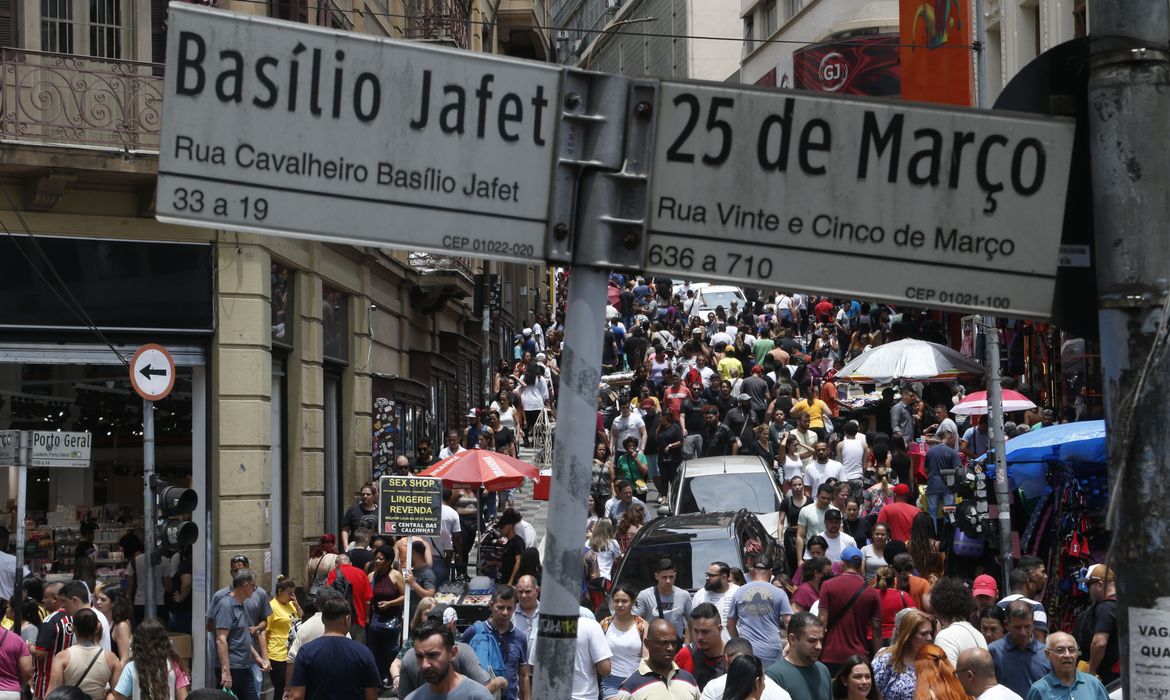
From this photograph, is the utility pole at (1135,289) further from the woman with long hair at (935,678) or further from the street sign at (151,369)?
the street sign at (151,369)

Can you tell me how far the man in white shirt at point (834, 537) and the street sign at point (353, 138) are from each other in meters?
13.9

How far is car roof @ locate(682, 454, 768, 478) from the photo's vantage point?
2202cm

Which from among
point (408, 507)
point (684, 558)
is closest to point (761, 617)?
point (684, 558)

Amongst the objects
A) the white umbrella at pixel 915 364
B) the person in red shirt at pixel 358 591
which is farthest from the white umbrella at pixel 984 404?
the person in red shirt at pixel 358 591

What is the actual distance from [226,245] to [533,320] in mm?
40959

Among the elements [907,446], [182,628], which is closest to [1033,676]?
[182,628]

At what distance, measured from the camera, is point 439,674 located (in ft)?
29.0

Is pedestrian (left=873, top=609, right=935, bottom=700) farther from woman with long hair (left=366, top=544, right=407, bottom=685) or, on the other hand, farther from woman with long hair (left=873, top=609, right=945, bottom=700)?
woman with long hair (left=366, top=544, right=407, bottom=685)

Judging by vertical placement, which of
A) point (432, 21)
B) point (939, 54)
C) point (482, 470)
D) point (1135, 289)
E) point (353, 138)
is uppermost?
point (432, 21)

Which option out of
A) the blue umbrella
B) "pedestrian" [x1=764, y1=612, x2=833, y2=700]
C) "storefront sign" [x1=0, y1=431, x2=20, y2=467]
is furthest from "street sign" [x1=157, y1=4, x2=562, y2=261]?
the blue umbrella

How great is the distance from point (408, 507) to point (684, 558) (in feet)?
13.3

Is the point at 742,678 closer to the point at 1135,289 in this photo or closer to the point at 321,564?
the point at 1135,289

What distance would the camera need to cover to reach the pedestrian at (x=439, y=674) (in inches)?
346

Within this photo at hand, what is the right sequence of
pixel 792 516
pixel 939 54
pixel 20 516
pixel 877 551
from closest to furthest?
1. pixel 20 516
2. pixel 877 551
3. pixel 792 516
4. pixel 939 54
